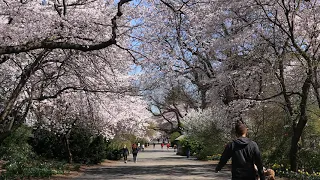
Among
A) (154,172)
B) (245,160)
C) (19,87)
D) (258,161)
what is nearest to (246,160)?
(245,160)

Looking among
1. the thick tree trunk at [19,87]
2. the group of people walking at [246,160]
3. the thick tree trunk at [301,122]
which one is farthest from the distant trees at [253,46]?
the group of people walking at [246,160]

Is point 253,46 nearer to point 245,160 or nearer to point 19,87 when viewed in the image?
point 19,87

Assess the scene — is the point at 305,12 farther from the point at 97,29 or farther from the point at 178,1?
the point at 97,29

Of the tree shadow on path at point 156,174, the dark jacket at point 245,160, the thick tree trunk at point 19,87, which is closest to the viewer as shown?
the dark jacket at point 245,160

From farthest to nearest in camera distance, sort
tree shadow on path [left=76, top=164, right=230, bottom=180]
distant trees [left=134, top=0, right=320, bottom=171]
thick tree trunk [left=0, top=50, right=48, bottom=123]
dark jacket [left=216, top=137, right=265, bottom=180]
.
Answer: tree shadow on path [left=76, top=164, right=230, bottom=180]
distant trees [left=134, top=0, right=320, bottom=171]
thick tree trunk [left=0, top=50, right=48, bottom=123]
dark jacket [left=216, top=137, right=265, bottom=180]

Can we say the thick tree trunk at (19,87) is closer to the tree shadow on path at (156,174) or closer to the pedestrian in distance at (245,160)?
the tree shadow on path at (156,174)

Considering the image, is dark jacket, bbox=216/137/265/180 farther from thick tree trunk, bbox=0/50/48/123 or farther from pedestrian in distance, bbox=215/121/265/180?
thick tree trunk, bbox=0/50/48/123

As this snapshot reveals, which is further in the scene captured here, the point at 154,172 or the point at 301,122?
the point at 154,172

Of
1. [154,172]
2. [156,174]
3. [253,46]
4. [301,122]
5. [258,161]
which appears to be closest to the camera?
[258,161]

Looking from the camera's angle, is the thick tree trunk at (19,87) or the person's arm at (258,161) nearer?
the person's arm at (258,161)

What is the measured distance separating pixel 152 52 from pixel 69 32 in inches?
108

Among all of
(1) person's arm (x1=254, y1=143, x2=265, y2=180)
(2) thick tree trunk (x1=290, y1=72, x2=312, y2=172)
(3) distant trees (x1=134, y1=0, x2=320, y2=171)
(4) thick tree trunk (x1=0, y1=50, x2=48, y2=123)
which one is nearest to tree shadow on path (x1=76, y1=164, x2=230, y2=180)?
(2) thick tree trunk (x1=290, y1=72, x2=312, y2=172)

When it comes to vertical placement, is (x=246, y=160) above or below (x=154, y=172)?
above

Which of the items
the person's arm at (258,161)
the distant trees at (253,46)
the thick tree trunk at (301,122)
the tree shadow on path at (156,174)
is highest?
the distant trees at (253,46)
